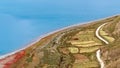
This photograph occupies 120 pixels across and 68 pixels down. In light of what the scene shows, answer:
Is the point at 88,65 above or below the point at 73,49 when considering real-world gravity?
below

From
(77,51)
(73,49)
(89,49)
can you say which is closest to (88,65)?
(77,51)

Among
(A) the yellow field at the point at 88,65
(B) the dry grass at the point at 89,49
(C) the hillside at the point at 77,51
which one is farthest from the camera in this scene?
(B) the dry grass at the point at 89,49


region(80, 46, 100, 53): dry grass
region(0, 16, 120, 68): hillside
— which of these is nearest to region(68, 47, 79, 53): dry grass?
region(0, 16, 120, 68): hillside

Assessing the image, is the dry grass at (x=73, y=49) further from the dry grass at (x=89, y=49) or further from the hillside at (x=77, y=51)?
the dry grass at (x=89, y=49)

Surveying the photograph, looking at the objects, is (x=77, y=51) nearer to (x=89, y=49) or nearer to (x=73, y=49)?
(x=73, y=49)

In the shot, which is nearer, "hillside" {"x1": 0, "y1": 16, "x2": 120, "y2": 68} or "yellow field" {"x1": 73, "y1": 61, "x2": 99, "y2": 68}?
"yellow field" {"x1": 73, "y1": 61, "x2": 99, "y2": 68}

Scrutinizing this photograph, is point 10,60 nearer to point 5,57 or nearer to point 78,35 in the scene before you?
point 5,57

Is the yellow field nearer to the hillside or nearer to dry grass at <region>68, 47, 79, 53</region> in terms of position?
the hillside

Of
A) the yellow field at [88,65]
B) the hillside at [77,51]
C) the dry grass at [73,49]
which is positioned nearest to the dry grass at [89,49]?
the hillside at [77,51]
